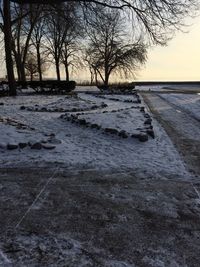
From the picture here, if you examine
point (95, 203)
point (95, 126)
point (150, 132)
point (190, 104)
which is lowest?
point (190, 104)

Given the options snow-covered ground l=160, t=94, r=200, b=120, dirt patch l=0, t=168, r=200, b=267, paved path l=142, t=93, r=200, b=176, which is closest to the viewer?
dirt patch l=0, t=168, r=200, b=267

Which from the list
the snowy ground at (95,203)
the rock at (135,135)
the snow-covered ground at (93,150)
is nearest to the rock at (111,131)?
the snow-covered ground at (93,150)

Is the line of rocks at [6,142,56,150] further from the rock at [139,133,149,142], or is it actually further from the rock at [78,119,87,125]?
the rock at [78,119,87,125]

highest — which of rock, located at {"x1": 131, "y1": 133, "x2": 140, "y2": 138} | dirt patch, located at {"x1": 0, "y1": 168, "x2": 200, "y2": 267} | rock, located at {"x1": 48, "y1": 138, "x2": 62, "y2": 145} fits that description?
rock, located at {"x1": 48, "y1": 138, "x2": 62, "y2": 145}

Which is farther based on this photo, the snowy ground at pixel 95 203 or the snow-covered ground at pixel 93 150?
the snow-covered ground at pixel 93 150

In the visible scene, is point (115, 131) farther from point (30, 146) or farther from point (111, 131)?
point (30, 146)

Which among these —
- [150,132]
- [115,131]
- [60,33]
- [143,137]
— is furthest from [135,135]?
[60,33]

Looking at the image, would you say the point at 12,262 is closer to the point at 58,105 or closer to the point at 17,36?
the point at 58,105

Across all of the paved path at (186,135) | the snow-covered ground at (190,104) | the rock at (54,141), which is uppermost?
the rock at (54,141)

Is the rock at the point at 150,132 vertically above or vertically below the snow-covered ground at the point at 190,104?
above

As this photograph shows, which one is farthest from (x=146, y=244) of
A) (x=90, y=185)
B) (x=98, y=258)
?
(x=90, y=185)

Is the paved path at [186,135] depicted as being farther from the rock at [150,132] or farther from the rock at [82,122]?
the rock at [82,122]

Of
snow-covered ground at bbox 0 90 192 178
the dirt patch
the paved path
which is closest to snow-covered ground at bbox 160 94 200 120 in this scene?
the paved path

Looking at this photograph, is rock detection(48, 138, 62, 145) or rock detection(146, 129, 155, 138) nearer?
rock detection(48, 138, 62, 145)
